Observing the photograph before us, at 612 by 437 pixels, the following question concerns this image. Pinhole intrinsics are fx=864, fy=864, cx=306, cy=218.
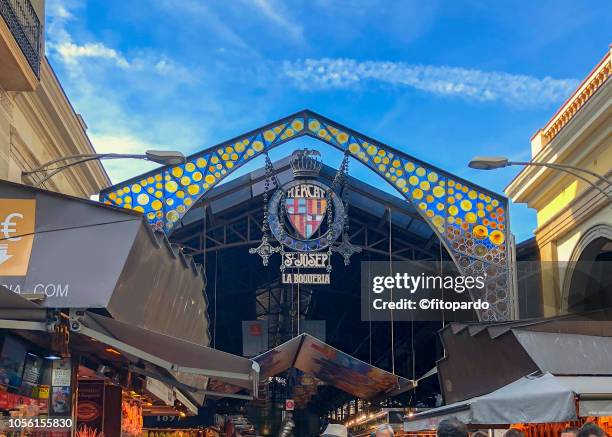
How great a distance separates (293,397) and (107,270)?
22738mm

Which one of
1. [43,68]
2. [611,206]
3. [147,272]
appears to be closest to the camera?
[147,272]

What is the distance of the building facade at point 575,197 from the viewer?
15.2 m

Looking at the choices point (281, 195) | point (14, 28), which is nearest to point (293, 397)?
point (281, 195)

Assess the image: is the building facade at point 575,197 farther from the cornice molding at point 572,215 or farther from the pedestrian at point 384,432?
the pedestrian at point 384,432

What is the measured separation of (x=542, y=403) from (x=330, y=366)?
1037cm

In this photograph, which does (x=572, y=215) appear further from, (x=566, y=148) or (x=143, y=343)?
(x=143, y=343)

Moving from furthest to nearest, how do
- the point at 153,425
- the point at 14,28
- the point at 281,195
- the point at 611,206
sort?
the point at 281,195, the point at 153,425, the point at 611,206, the point at 14,28

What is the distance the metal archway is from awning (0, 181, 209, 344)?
31.8 ft

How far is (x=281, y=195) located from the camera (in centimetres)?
1986

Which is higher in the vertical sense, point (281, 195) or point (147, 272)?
point (281, 195)

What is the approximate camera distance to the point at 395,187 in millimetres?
18781

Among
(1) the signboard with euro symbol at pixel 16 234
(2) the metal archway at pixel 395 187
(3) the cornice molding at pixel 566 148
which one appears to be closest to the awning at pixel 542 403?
(1) the signboard with euro symbol at pixel 16 234

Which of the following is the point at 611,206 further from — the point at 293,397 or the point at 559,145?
the point at 293,397

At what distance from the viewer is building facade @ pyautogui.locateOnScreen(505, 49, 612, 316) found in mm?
15211
